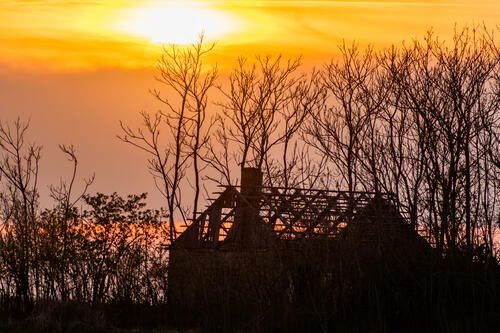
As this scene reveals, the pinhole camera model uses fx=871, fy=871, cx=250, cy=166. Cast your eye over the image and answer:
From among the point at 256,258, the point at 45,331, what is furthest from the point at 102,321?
the point at 256,258

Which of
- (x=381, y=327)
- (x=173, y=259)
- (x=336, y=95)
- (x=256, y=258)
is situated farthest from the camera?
(x=336, y=95)

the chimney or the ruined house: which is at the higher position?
the chimney

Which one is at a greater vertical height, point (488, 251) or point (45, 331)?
point (488, 251)

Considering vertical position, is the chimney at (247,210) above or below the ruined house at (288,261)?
above

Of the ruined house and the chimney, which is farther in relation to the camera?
the chimney

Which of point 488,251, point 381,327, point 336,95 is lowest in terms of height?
point 381,327

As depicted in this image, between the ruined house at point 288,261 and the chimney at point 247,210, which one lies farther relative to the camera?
the chimney at point 247,210

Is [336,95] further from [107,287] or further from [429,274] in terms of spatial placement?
[429,274]

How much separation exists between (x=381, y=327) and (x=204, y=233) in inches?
520

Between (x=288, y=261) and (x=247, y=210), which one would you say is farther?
(x=247, y=210)

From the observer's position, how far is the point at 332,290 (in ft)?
78.5

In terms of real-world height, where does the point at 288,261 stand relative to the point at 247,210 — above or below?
below

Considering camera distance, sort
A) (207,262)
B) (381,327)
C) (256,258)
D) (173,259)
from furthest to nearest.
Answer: (173,259), (207,262), (256,258), (381,327)

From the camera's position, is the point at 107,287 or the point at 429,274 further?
the point at 107,287
